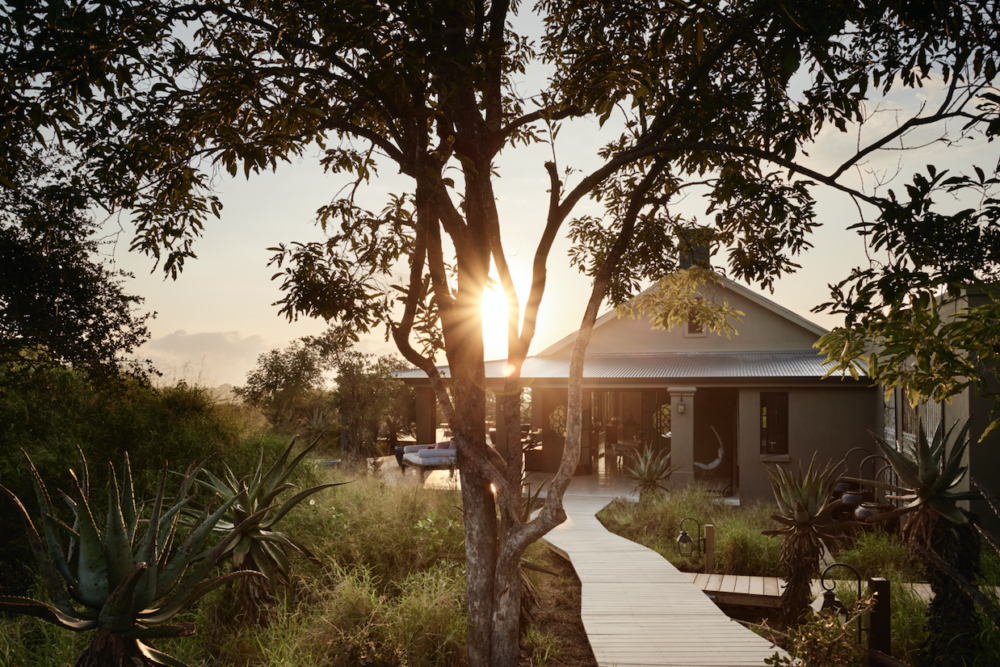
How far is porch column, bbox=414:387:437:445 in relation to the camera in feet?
63.5

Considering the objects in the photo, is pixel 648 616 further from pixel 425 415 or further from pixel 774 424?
pixel 425 415

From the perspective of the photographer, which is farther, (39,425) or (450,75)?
(39,425)

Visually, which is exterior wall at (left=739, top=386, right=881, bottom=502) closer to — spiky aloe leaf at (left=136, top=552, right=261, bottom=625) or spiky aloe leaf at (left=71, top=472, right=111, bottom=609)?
spiky aloe leaf at (left=136, top=552, right=261, bottom=625)

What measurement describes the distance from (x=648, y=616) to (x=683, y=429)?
985cm

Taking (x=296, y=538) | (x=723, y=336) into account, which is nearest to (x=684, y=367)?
(x=723, y=336)

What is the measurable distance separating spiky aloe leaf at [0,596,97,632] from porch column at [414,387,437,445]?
16027mm

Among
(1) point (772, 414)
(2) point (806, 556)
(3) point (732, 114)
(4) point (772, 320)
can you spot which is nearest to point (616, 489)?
(1) point (772, 414)

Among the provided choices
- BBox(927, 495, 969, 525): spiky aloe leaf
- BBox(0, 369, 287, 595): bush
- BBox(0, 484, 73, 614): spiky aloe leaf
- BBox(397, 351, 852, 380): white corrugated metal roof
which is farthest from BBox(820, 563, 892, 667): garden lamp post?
BBox(397, 351, 852, 380): white corrugated metal roof

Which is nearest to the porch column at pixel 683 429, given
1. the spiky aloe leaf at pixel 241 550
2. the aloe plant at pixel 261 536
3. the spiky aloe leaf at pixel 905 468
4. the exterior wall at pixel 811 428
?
the exterior wall at pixel 811 428

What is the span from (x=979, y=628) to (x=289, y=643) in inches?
247

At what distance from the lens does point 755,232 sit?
23.2 ft

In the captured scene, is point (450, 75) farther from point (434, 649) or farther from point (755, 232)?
point (434, 649)

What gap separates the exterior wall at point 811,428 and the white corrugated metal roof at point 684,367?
638 mm

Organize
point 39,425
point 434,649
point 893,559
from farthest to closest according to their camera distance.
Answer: point 39,425 → point 893,559 → point 434,649
